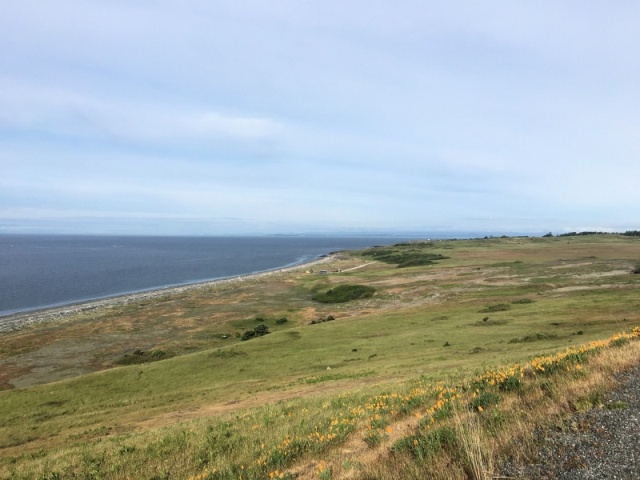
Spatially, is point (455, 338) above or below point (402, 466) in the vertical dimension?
below

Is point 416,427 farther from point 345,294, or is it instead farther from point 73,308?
point 73,308

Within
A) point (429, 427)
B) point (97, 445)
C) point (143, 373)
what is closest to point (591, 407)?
point (429, 427)

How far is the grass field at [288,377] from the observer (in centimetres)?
1090

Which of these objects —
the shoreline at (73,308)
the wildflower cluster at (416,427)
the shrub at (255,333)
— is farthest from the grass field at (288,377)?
the shoreline at (73,308)

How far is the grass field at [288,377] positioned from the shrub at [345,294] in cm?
279

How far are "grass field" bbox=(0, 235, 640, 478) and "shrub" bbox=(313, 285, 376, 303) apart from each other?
279cm

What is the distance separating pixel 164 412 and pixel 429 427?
65.4 ft

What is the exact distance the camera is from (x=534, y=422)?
8344 millimetres

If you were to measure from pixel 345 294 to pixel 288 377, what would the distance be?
51339 millimetres

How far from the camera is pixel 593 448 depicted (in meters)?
7.05

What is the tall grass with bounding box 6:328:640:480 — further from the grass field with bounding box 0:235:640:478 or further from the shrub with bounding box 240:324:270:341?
the shrub with bounding box 240:324:270:341

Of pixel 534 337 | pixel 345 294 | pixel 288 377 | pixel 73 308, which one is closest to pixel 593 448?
pixel 288 377

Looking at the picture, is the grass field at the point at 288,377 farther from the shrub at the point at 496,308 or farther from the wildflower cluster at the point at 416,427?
the shrub at the point at 496,308

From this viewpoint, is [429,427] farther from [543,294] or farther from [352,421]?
[543,294]
